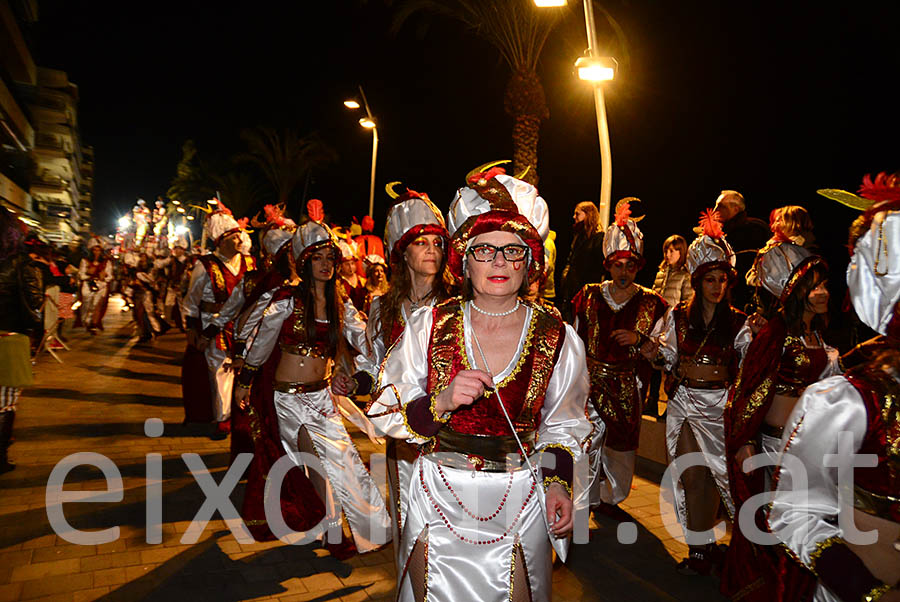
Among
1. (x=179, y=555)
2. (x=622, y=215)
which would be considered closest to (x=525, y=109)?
(x=622, y=215)

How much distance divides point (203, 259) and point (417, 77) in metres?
21.6

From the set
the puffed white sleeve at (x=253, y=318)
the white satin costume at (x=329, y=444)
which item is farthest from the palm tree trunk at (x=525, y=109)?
the white satin costume at (x=329, y=444)

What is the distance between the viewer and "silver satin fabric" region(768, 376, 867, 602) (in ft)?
6.51

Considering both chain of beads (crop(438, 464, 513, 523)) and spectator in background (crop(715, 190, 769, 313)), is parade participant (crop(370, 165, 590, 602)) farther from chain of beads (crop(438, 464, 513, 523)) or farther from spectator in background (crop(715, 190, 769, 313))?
spectator in background (crop(715, 190, 769, 313))

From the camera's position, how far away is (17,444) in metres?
6.80

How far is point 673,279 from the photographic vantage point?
26.1ft

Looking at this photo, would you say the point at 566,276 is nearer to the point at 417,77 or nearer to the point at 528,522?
the point at 528,522

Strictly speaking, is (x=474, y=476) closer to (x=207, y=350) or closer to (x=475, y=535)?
(x=475, y=535)

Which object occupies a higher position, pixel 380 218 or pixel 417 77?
pixel 417 77

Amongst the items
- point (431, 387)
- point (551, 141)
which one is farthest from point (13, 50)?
point (431, 387)

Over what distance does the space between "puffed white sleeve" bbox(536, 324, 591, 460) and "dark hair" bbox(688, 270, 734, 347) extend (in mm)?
2786

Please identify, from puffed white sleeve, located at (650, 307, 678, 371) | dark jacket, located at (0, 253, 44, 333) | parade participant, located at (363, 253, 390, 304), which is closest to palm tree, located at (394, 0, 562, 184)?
parade participant, located at (363, 253, 390, 304)

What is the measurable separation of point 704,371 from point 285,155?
29685mm

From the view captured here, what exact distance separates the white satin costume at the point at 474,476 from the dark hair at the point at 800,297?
6.60ft
